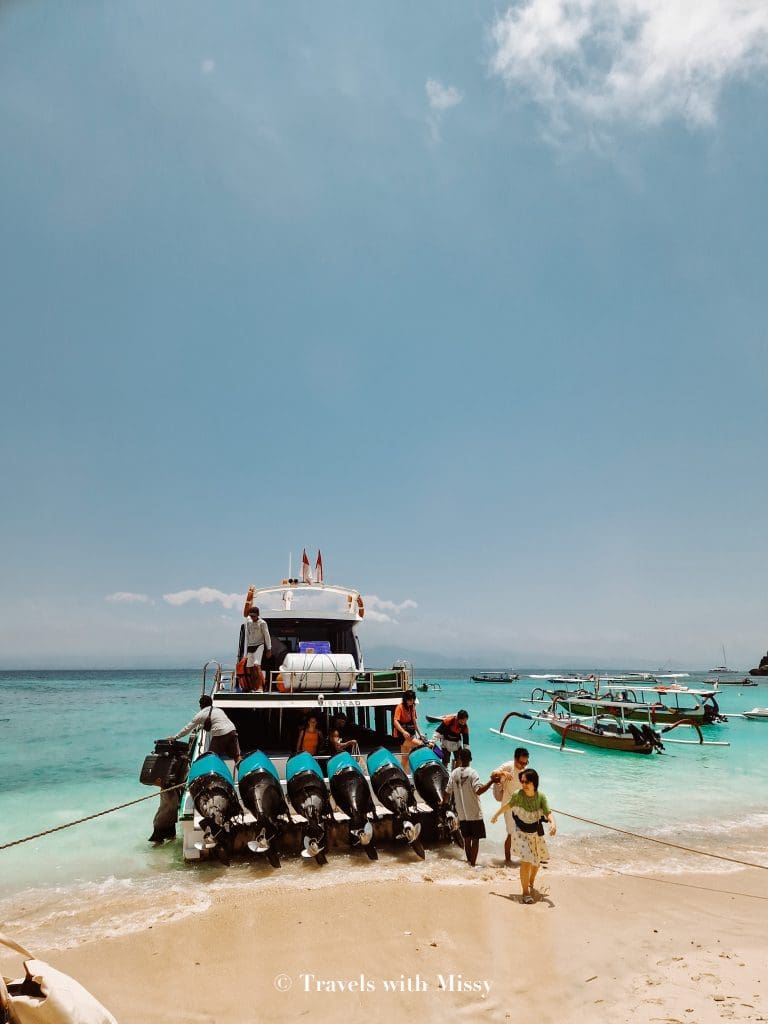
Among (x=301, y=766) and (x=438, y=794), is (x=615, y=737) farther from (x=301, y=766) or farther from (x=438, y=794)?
(x=301, y=766)

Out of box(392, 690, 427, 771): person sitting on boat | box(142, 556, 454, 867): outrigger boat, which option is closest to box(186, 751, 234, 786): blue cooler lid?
box(142, 556, 454, 867): outrigger boat

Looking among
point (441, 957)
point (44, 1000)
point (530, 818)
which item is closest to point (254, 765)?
point (441, 957)

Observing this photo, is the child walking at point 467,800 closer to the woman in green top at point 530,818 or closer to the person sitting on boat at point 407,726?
the woman in green top at point 530,818

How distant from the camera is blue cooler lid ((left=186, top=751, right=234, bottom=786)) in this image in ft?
31.2

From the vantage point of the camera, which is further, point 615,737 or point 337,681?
point 615,737

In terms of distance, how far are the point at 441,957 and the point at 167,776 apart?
7119 millimetres

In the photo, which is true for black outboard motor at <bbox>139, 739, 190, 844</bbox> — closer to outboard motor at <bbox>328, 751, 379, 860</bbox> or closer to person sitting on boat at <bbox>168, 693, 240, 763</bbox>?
person sitting on boat at <bbox>168, 693, 240, 763</bbox>

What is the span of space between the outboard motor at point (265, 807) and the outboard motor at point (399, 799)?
65.4 inches

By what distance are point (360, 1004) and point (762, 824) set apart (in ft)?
43.9

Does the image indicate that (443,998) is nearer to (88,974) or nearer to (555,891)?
(555,891)

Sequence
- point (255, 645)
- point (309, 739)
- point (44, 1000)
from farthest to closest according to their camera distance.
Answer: point (255, 645) → point (309, 739) → point (44, 1000)

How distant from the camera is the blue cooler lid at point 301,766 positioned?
32.6ft

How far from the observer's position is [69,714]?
48.6m

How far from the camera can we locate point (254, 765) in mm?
9938
